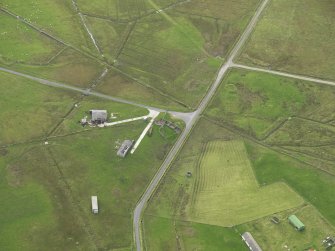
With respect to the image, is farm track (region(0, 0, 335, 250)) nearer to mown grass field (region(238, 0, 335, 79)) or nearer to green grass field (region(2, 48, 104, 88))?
green grass field (region(2, 48, 104, 88))

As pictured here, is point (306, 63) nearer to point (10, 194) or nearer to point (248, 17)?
point (248, 17)

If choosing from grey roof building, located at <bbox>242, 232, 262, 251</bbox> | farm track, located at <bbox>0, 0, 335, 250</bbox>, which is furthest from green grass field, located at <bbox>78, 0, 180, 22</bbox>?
grey roof building, located at <bbox>242, 232, 262, 251</bbox>

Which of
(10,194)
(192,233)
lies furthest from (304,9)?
(10,194)

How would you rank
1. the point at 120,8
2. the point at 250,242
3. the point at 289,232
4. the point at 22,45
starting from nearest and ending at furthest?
the point at 250,242 → the point at 289,232 → the point at 22,45 → the point at 120,8

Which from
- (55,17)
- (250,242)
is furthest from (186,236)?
(55,17)

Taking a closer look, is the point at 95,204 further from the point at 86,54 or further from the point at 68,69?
the point at 86,54

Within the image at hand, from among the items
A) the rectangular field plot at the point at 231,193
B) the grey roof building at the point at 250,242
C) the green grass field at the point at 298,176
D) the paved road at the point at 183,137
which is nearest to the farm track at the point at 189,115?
the paved road at the point at 183,137
